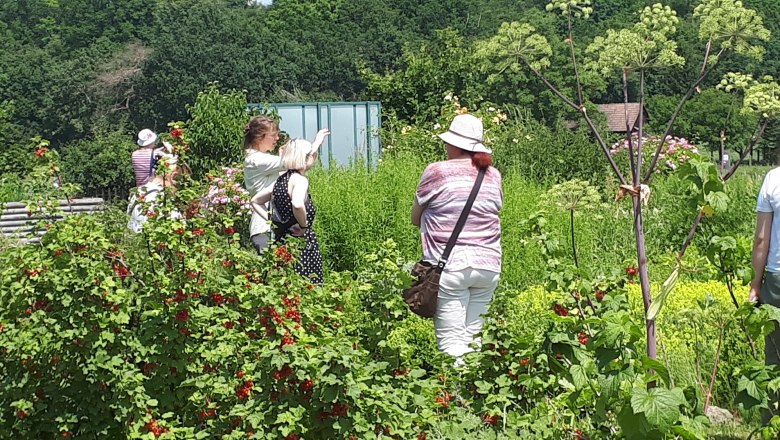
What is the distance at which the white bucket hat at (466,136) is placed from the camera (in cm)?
462

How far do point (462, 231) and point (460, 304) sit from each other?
0.37 metres

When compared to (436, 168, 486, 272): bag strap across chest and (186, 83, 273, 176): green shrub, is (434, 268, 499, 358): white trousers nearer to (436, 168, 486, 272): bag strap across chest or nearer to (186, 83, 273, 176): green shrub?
(436, 168, 486, 272): bag strap across chest

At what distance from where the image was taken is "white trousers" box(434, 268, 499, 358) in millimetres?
4531

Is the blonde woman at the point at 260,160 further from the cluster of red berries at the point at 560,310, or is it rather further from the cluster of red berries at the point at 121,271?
the cluster of red berries at the point at 560,310

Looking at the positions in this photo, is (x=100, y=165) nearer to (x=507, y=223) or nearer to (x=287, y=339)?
(x=507, y=223)

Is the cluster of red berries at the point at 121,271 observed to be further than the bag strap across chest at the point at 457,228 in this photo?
No

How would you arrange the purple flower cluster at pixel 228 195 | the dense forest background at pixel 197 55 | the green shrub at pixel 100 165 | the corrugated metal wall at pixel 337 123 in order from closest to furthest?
the purple flower cluster at pixel 228 195, the corrugated metal wall at pixel 337 123, the green shrub at pixel 100 165, the dense forest background at pixel 197 55

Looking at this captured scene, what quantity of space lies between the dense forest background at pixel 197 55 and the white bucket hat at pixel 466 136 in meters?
46.6

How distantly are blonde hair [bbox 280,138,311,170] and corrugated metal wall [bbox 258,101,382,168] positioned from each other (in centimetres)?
826

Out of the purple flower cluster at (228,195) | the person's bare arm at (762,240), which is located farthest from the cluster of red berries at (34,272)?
the person's bare arm at (762,240)

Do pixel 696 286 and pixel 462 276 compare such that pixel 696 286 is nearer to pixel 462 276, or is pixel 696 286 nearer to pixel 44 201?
pixel 462 276

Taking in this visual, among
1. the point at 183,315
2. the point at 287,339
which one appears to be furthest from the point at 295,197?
the point at 287,339

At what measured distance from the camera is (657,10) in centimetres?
280

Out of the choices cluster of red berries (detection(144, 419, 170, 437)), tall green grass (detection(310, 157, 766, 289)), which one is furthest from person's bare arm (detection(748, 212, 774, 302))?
tall green grass (detection(310, 157, 766, 289))
